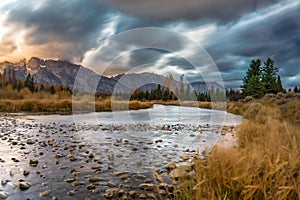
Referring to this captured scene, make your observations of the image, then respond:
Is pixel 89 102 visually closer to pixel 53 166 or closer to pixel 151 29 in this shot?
pixel 151 29

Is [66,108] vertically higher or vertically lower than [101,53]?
lower

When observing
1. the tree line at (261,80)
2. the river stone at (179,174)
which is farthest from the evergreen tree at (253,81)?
the river stone at (179,174)

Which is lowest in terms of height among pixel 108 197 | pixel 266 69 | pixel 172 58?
pixel 108 197

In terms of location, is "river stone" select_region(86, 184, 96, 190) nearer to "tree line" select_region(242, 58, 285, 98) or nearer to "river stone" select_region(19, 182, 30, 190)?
"river stone" select_region(19, 182, 30, 190)

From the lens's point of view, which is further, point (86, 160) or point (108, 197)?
point (86, 160)

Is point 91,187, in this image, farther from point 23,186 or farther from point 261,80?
point 261,80

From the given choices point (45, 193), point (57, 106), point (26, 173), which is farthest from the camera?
point (57, 106)

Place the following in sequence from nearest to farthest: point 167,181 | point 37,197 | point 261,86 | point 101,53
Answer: point 37,197 → point 167,181 → point 101,53 → point 261,86

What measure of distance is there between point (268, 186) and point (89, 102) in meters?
39.2

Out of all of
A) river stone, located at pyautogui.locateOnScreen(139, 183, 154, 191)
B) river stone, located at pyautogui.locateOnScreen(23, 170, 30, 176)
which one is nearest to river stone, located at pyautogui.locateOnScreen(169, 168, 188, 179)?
river stone, located at pyautogui.locateOnScreen(139, 183, 154, 191)

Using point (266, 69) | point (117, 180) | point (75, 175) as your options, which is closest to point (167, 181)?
point (117, 180)

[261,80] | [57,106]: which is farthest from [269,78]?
[57,106]

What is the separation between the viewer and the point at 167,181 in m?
5.88

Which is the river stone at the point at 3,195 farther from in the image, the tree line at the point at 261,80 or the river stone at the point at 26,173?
the tree line at the point at 261,80
